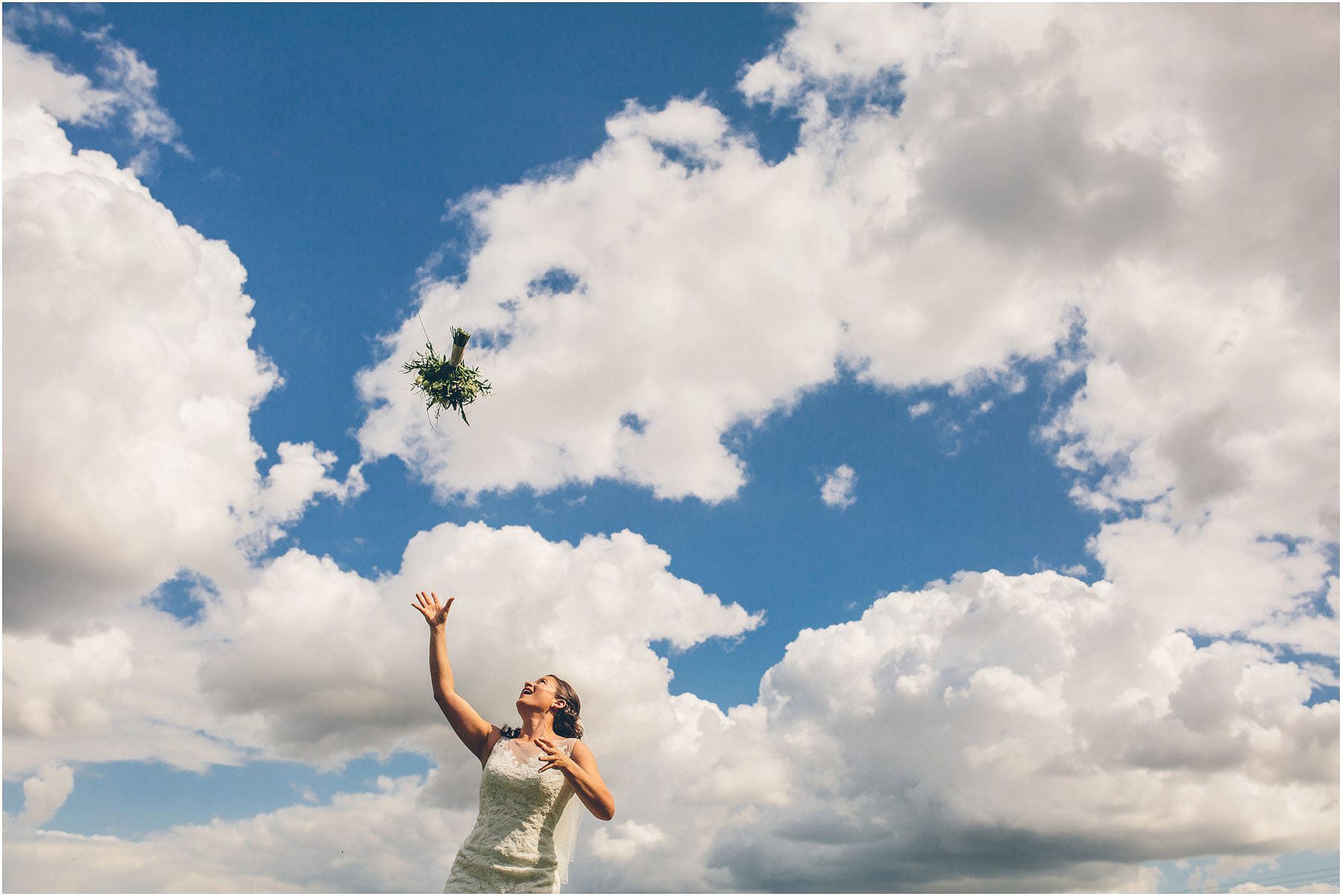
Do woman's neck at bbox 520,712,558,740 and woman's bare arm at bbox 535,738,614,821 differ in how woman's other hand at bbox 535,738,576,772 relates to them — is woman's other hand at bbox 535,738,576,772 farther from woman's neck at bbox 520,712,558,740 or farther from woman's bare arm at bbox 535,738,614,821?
woman's neck at bbox 520,712,558,740

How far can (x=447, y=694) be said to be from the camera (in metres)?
9.70

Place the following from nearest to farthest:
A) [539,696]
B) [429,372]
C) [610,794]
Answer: [610,794] < [539,696] < [429,372]

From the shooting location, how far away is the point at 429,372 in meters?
18.3

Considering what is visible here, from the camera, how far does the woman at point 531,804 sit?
8.56 metres

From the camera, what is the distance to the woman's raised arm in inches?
375

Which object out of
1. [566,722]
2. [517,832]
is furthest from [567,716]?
[517,832]

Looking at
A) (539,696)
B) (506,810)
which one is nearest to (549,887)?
(506,810)

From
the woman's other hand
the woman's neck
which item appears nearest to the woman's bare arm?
the woman's other hand

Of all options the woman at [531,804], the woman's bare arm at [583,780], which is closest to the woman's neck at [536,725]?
the woman at [531,804]

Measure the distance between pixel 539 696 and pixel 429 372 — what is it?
10.4 meters

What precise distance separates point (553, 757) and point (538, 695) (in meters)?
1.16

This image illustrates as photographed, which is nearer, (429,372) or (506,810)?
(506,810)

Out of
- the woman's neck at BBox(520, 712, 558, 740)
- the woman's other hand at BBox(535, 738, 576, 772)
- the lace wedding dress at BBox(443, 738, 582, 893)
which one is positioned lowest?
the lace wedding dress at BBox(443, 738, 582, 893)

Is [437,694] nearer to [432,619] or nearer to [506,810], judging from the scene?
[432,619]
